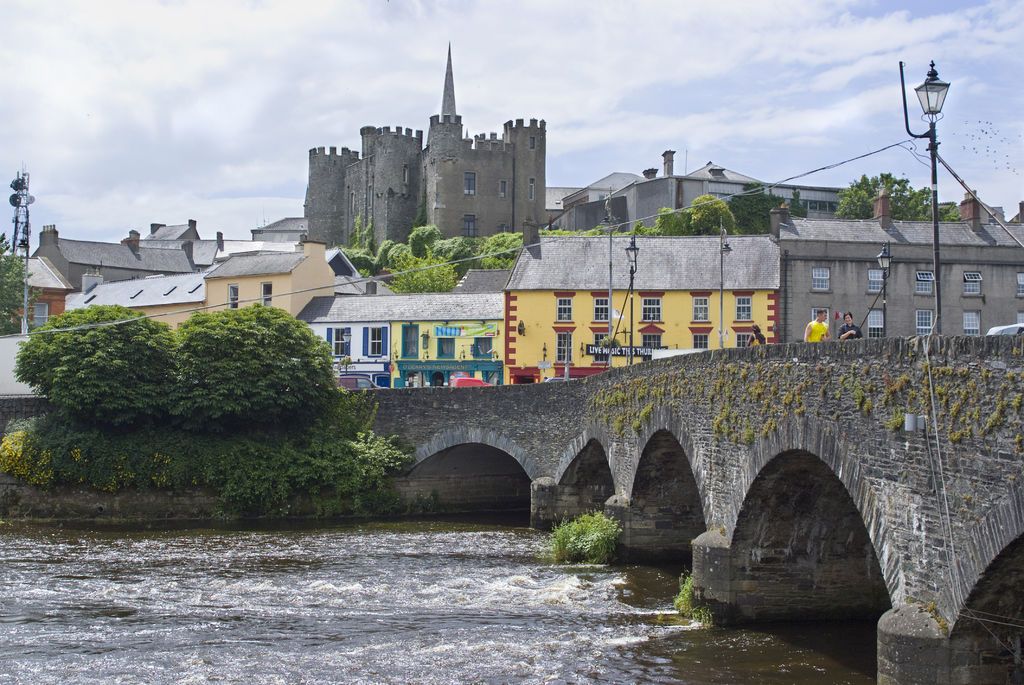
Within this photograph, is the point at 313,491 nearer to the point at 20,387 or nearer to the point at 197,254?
the point at 20,387

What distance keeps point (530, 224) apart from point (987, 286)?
65.5ft

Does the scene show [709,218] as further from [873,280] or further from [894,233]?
[873,280]

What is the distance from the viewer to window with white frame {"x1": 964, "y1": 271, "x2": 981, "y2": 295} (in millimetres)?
45231

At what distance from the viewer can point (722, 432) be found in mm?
17984

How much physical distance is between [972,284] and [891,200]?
24.5 meters

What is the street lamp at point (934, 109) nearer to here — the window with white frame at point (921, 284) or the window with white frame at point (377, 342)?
the window with white frame at point (921, 284)

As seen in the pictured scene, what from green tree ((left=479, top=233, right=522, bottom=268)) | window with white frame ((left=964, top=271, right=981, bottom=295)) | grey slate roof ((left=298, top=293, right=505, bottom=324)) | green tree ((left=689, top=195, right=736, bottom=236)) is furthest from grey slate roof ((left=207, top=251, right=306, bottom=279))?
window with white frame ((left=964, top=271, right=981, bottom=295))

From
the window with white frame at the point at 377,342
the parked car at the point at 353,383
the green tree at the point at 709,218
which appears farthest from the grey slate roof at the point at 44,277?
the green tree at the point at 709,218

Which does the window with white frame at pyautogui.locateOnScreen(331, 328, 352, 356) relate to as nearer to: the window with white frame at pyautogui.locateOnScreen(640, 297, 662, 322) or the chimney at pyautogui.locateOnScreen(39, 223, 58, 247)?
the window with white frame at pyautogui.locateOnScreen(640, 297, 662, 322)

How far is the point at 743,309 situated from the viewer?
47281 mm

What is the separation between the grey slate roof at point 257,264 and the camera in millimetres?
55531

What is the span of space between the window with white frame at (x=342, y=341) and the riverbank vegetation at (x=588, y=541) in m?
29.6

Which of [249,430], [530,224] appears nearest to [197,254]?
[530,224]

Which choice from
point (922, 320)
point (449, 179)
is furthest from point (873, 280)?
point (449, 179)
